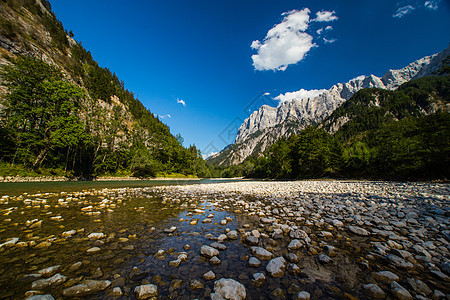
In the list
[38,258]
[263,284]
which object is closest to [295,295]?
[263,284]

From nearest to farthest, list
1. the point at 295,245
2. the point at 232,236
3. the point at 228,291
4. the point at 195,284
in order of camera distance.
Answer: the point at 228,291, the point at 195,284, the point at 295,245, the point at 232,236

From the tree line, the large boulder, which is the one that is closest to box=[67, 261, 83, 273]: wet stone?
the large boulder

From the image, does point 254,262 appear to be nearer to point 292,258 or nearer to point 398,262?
point 292,258

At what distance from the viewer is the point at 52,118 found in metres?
23.9

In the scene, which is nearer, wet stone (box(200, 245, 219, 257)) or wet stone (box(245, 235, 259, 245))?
wet stone (box(200, 245, 219, 257))

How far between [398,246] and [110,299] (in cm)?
521

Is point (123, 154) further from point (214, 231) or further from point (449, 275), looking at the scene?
point (449, 275)

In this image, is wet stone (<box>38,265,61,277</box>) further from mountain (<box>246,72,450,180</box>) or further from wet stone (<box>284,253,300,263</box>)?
mountain (<box>246,72,450,180</box>)

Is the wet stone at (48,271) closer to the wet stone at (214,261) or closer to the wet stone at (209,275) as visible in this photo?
the wet stone at (209,275)

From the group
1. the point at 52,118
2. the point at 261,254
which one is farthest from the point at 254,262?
the point at 52,118

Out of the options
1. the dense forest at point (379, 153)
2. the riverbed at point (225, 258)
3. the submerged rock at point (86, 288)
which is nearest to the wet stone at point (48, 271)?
the riverbed at point (225, 258)

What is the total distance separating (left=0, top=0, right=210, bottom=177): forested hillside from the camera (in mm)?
22250

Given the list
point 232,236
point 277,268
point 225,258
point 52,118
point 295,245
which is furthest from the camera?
point 52,118

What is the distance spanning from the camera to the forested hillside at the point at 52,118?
22.2m
